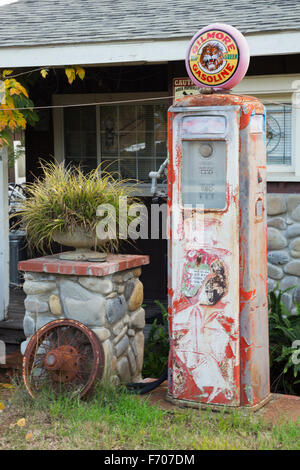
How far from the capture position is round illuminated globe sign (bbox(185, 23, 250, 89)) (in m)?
4.39

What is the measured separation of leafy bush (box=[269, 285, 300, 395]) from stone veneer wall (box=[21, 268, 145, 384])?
111 centimetres

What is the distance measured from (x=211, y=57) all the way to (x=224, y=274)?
1384mm

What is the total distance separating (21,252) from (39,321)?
3.92m

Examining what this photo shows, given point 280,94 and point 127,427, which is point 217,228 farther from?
point 280,94

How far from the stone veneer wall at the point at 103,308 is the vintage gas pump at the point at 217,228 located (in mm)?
565

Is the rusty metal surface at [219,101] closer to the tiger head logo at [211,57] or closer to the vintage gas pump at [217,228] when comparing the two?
the vintage gas pump at [217,228]

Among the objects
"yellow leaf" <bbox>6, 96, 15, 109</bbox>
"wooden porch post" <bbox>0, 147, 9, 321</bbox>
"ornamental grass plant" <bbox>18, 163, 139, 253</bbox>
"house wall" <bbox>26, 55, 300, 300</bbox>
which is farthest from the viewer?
"house wall" <bbox>26, 55, 300, 300</bbox>

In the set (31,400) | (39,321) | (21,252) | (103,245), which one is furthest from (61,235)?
(21,252)

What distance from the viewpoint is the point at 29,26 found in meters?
7.04

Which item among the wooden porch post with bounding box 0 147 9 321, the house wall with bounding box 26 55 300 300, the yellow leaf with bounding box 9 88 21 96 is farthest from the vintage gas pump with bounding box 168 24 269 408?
the house wall with bounding box 26 55 300 300

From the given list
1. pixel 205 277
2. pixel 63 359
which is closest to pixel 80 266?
pixel 63 359

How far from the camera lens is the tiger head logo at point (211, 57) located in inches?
174

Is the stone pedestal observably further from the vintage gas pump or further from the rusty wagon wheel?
the vintage gas pump

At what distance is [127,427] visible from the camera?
4230mm
